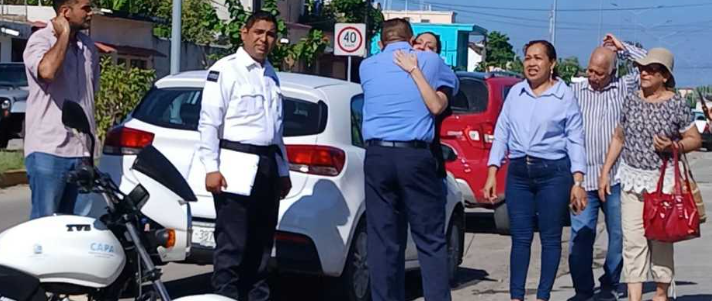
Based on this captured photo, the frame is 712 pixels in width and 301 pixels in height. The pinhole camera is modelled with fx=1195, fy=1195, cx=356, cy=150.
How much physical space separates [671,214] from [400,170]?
1.94 meters

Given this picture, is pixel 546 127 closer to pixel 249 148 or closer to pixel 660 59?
pixel 660 59

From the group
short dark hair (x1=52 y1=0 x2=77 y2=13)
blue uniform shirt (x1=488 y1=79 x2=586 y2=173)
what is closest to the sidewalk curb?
blue uniform shirt (x1=488 y1=79 x2=586 y2=173)

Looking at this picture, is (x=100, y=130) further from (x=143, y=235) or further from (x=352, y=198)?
(x=143, y=235)

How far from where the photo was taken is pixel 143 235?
4219 mm

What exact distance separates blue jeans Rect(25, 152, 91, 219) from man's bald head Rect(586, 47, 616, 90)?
415 cm

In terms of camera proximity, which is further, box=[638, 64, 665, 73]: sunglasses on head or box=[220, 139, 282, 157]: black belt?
box=[638, 64, 665, 73]: sunglasses on head

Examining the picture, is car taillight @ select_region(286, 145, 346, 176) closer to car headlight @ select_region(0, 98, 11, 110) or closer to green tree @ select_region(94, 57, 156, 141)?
green tree @ select_region(94, 57, 156, 141)

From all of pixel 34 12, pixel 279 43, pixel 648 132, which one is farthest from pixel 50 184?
pixel 34 12

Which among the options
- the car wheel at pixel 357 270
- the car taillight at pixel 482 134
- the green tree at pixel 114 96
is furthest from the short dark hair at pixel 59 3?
the green tree at pixel 114 96

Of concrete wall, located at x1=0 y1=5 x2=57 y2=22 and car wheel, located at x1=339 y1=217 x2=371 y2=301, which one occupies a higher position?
concrete wall, located at x1=0 y1=5 x2=57 y2=22

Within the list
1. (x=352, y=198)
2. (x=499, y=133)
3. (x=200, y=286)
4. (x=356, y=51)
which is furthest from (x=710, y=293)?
(x=356, y=51)

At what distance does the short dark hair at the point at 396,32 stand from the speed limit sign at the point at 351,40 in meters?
12.9

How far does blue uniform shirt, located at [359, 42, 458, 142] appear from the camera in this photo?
7102 mm

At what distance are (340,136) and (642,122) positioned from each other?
6.63ft
